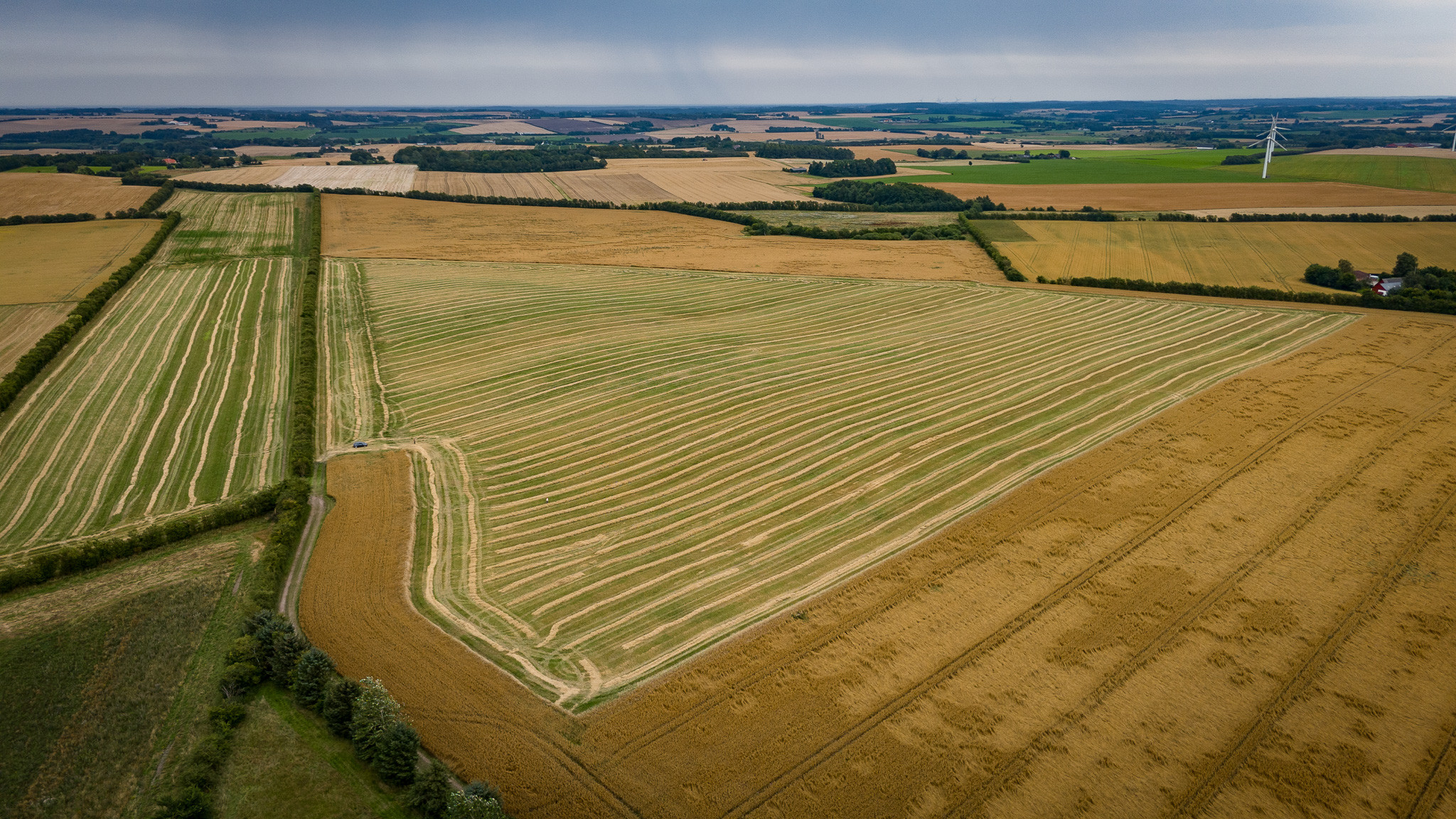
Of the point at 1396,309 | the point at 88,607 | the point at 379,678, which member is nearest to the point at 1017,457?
the point at 379,678

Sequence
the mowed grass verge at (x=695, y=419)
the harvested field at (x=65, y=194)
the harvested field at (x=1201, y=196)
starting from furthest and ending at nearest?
the harvested field at (x=1201, y=196), the harvested field at (x=65, y=194), the mowed grass verge at (x=695, y=419)

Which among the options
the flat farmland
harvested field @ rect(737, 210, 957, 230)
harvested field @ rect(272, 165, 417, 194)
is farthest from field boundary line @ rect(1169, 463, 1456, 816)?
harvested field @ rect(272, 165, 417, 194)

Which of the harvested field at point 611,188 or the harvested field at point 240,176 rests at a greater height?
the harvested field at point 240,176

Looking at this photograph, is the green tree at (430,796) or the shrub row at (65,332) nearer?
the green tree at (430,796)

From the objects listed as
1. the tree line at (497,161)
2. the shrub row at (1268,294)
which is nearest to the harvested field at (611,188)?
the tree line at (497,161)

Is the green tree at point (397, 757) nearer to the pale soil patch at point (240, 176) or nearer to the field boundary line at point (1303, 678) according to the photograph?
the field boundary line at point (1303, 678)

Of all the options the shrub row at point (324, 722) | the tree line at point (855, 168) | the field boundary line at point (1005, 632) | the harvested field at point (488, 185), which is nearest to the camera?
the shrub row at point (324, 722)

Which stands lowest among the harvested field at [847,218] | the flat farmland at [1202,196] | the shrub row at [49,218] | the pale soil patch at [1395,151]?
the harvested field at [847,218]
